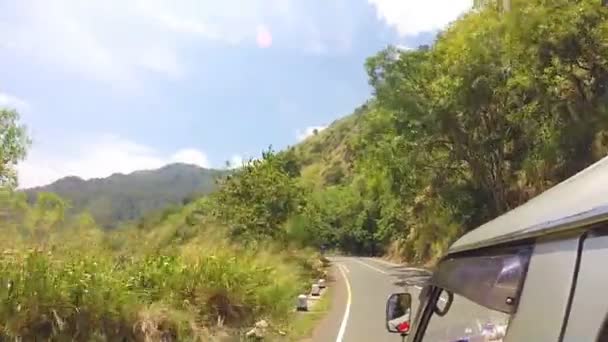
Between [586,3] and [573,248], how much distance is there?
2579cm

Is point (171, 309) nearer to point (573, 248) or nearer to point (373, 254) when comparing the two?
point (573, 248)

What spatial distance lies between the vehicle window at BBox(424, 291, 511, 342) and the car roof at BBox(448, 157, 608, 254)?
0.28 m

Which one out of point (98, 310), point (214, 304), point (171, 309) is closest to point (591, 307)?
point (98, 310)

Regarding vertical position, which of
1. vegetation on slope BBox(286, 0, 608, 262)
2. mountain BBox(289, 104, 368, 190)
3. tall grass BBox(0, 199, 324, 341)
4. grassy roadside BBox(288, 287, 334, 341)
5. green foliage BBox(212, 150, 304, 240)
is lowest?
grassy roadside BBox(288, 287, 334, 341)

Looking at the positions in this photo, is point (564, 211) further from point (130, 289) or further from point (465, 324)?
point (130, 289)

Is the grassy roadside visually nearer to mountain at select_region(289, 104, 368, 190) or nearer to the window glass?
the window glass

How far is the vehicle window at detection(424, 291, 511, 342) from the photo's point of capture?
2.58m

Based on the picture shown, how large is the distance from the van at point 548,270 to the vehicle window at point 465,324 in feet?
0.03

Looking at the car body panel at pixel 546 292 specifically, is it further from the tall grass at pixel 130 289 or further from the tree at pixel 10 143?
the tree at pixel 10 143

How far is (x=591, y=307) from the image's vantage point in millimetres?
1382

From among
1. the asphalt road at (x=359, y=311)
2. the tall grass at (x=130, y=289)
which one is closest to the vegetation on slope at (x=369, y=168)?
the tall grass at (x=130, y=289)

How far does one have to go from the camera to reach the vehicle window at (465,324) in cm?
258

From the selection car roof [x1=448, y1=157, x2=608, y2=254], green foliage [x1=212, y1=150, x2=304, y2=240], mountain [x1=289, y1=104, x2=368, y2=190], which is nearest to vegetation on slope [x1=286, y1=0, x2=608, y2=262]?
green foliage [x1=212, y1=150, x2=304, y2=240]

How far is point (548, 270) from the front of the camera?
1.62 m
